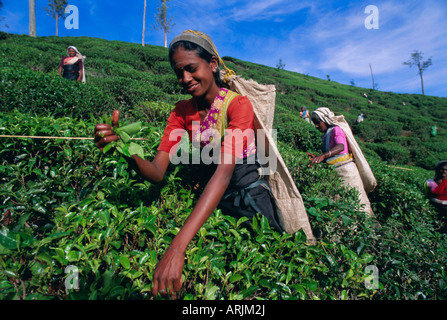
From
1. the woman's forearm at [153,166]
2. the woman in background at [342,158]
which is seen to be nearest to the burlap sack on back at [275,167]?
the woman's forearm at [153,166]

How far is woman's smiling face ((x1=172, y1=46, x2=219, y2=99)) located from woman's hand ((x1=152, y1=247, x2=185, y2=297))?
1.05m

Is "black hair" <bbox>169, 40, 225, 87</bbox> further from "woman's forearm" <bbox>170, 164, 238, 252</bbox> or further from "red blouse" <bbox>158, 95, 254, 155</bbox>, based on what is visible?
"woman's forearm" <bbox>170, 164, 238, 252</bbox>

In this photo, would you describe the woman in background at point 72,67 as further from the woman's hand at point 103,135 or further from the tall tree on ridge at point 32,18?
the tall tree on ridge at point 32,18

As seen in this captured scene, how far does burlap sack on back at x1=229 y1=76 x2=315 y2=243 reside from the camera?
5.33 feet

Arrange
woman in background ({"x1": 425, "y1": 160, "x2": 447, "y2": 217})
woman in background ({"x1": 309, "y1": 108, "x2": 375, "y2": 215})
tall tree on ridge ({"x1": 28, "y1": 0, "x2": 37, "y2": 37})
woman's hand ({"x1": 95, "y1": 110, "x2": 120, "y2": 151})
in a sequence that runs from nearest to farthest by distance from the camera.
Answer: woman's hand ({"x1": 95, "y1": 110, "x2": 120, "y2": 151}) < woman in background ({"x1": 309, "y1": 108, "x2": 375, "y2": 215}) < woman in background ({"x1": 425, "y1": 160, "x2": 447, "y2": 217}) < tall tree on ridge ({"x1": 28, "y1": 0, "x2": 37, "y2": 37})

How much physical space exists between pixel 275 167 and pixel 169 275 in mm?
1065

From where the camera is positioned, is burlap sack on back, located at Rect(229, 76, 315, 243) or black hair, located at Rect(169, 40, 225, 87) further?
burlap sack on back, located at Rect(229, 76, 315, 243)

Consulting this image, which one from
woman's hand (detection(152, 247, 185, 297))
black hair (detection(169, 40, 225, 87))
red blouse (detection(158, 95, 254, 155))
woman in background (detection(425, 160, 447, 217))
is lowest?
woman's hand (detection(152, 247, 185, 297))

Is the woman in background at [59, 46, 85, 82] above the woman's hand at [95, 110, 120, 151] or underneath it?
above

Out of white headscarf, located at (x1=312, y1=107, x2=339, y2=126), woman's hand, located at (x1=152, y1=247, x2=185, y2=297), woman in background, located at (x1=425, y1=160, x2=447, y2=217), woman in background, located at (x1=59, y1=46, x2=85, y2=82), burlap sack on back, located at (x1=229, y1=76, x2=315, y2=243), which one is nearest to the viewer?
woman's hand, located at (x1=152, y1=247, x2=185, y2=297)

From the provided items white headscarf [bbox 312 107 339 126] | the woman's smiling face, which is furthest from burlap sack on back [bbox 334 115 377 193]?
the woman's smiling face
